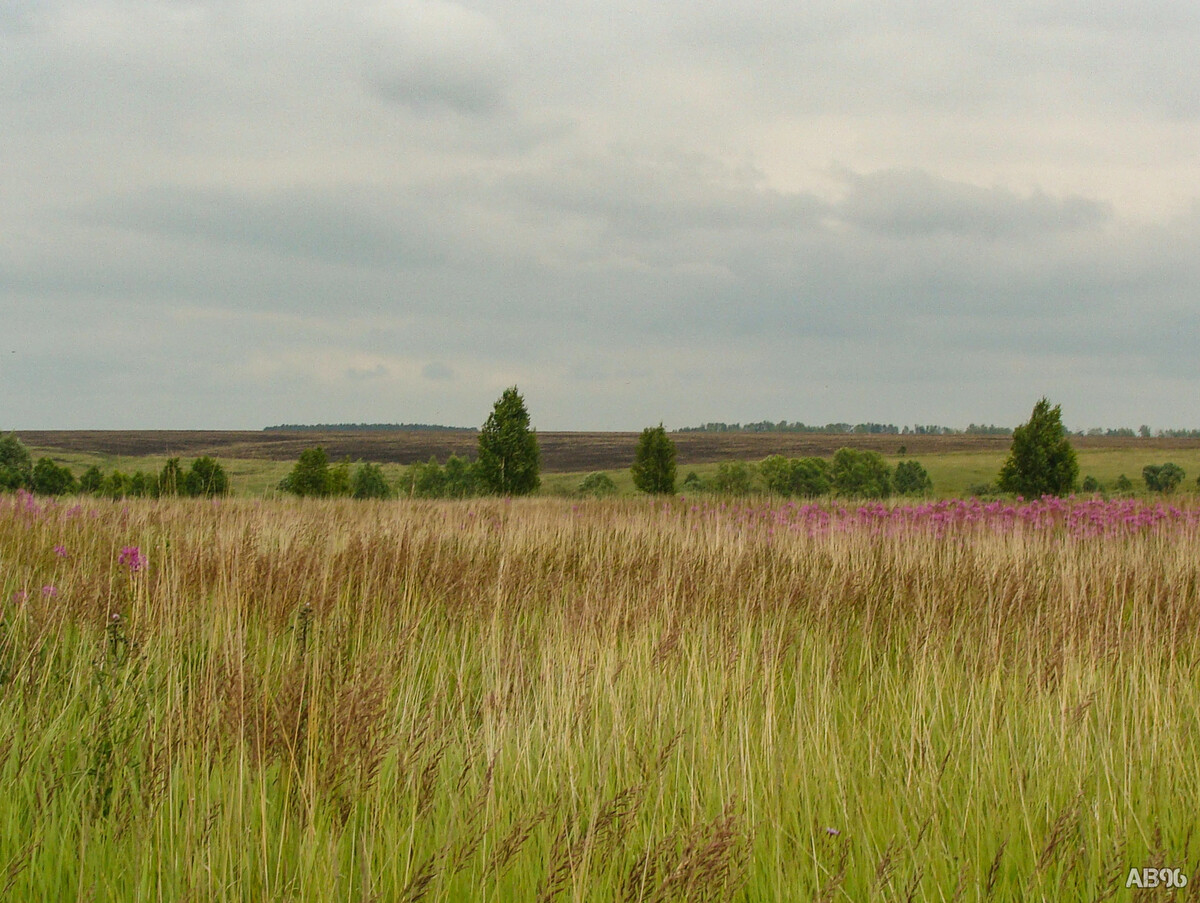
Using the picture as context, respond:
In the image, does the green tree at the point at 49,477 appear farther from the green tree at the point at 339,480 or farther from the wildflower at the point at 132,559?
the wildflower at the point at 132,559

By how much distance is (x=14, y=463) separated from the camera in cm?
2847

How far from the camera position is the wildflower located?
4336 millimetres

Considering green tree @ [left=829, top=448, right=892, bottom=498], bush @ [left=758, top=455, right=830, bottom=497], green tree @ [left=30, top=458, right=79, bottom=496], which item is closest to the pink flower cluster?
bush @ [left=758, top=455, right=830, bottom=497]

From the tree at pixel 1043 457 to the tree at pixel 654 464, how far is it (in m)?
8.46

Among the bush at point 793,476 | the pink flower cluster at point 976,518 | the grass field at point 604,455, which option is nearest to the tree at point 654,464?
the bush at point 793,476

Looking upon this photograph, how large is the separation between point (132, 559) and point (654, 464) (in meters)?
18.9

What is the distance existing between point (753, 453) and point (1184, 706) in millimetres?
107345

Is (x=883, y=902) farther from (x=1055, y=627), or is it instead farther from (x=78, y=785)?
(x=1055, y=627)

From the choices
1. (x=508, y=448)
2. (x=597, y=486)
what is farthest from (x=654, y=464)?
(x=597, y=486)

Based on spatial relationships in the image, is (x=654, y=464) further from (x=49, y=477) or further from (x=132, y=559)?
(x=49, y=477)

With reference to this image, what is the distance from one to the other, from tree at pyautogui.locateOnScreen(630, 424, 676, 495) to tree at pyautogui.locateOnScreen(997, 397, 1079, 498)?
8.46m

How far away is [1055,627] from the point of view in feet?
14.2

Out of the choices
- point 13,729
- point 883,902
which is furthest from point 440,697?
point 883,902

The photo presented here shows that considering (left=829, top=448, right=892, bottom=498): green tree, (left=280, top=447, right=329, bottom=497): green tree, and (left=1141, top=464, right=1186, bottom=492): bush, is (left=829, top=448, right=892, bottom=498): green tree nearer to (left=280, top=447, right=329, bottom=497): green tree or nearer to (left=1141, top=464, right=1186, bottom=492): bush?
(left=1141, top=464, right=1186, bottom=492): bush
